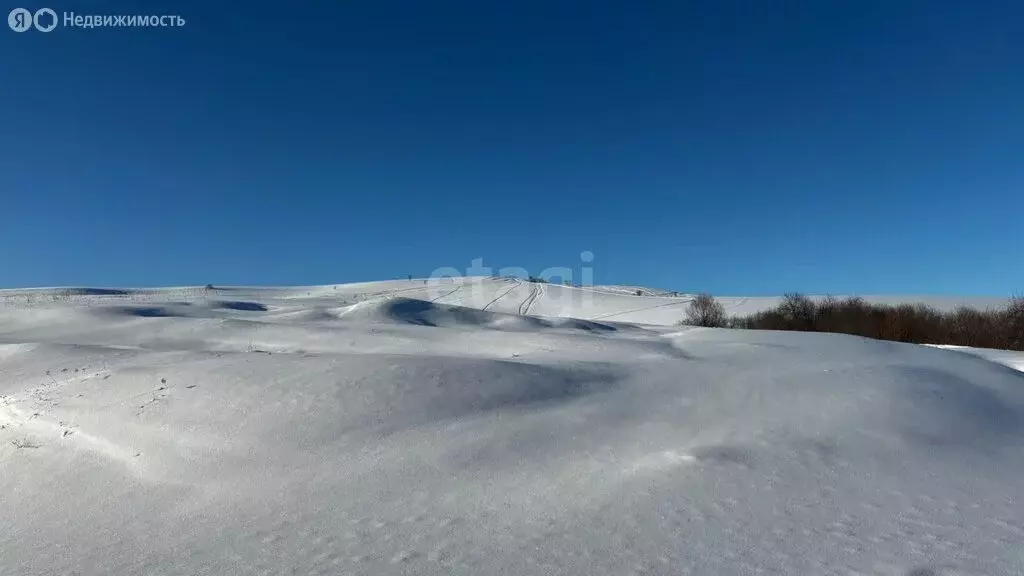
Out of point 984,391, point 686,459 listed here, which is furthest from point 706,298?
point 686,459

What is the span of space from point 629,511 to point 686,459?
50.1 inches

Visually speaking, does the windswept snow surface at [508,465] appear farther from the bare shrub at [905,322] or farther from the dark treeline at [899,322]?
the dark treeline at [899,322]

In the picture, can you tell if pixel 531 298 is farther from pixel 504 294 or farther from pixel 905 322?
pixel 905 322

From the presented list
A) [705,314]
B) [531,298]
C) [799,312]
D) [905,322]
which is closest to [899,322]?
[905,322]

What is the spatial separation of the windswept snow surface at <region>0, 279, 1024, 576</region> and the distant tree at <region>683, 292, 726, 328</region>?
103 feet

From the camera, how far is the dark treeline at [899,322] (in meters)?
31.2

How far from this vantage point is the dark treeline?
3123 centimetres

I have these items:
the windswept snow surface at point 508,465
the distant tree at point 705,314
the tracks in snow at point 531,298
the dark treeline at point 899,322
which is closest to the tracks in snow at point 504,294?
the tracks in snow at point 531,298

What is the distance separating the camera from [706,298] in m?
47.9

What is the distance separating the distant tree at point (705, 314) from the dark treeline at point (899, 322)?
0.23 feet

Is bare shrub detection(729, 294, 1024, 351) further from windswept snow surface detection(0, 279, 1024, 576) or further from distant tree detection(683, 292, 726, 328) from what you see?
windswept snow surface detection(0, 279, 1024, 576)

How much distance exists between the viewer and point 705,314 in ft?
144

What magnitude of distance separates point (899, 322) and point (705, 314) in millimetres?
12545

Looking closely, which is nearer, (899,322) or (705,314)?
(899,322)
